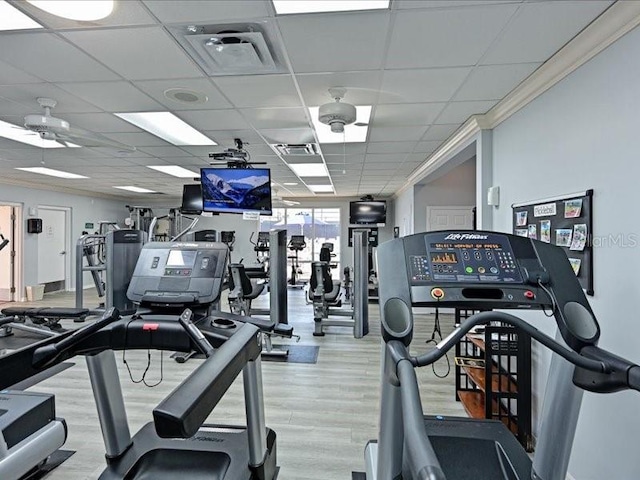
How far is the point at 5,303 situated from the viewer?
24.9ft

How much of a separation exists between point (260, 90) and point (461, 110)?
1800mm

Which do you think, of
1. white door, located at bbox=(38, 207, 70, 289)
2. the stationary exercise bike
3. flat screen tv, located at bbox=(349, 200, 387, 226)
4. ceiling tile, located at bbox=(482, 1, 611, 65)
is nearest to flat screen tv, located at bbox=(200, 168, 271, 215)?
ceiling tile, located at bbox=(482, 1, 611, 65)

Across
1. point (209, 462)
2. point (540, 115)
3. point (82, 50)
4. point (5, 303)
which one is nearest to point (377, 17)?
point (540, 115)

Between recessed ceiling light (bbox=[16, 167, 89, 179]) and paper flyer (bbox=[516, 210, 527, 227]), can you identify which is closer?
paper flyer (bbox=[516, 210, 527, 227])

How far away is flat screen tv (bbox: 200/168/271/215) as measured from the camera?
4.46m

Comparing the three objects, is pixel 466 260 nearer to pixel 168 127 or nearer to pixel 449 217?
pixel 168 127

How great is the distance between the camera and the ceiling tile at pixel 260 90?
264 cm

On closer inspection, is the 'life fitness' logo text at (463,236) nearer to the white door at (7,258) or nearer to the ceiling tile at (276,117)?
the ceiling tile at (276,117)

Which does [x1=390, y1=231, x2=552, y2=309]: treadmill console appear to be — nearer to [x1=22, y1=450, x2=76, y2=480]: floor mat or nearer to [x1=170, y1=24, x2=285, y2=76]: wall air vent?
[x1=170, y1=24, x2=285, y2=76]: wall air vent

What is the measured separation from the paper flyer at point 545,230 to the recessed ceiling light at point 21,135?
4.86 metres

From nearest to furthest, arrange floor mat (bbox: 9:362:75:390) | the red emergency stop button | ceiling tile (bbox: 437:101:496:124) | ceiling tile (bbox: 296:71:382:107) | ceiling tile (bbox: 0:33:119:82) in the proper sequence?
1. the red emergency stop button
2. ceiling tile (bbox: 0:33:119:82)
3. ceiling tile (bbox: 296:71:382:107)
4. ceiling tile (bbox: 437:101:496:124)
5. floor mat (bbox: 9:362:75:390)

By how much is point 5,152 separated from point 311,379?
5.07 m

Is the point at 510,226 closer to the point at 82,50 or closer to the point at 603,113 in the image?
the point at 603,113

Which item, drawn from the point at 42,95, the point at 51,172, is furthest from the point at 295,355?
the point at 51,172
